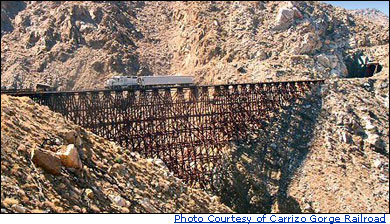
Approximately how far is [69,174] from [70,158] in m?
0.57

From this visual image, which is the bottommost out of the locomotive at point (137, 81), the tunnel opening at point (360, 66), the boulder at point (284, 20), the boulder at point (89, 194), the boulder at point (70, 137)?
the boulder at point (89, 194)

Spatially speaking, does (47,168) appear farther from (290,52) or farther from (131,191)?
(290,52)

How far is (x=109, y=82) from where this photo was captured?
1310 inches

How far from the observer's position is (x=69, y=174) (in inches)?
531

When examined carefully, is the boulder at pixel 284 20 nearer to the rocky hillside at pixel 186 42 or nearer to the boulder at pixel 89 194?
the rocky hillside at pixel 186 42

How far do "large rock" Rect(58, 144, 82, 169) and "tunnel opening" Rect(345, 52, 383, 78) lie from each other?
38.8 meters

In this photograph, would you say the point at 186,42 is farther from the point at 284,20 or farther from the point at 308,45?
the point at 308,45

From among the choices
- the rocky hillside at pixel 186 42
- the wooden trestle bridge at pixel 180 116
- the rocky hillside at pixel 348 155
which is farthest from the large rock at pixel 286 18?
the wooden trestle bridge at pixel 180 116

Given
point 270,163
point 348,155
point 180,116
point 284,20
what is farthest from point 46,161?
point 284,20

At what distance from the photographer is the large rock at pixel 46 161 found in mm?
12727

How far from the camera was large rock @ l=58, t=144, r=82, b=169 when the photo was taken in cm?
1364

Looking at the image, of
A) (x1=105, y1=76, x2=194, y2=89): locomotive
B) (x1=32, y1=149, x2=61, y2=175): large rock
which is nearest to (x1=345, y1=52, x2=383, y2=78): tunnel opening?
(x1=105, y1=76, x2=194, y2=89): locomotive

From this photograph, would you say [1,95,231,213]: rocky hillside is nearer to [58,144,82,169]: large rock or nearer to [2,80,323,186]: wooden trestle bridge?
[58,144,82,169]: large rock

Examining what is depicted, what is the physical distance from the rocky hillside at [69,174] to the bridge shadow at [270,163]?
24.3 ft
